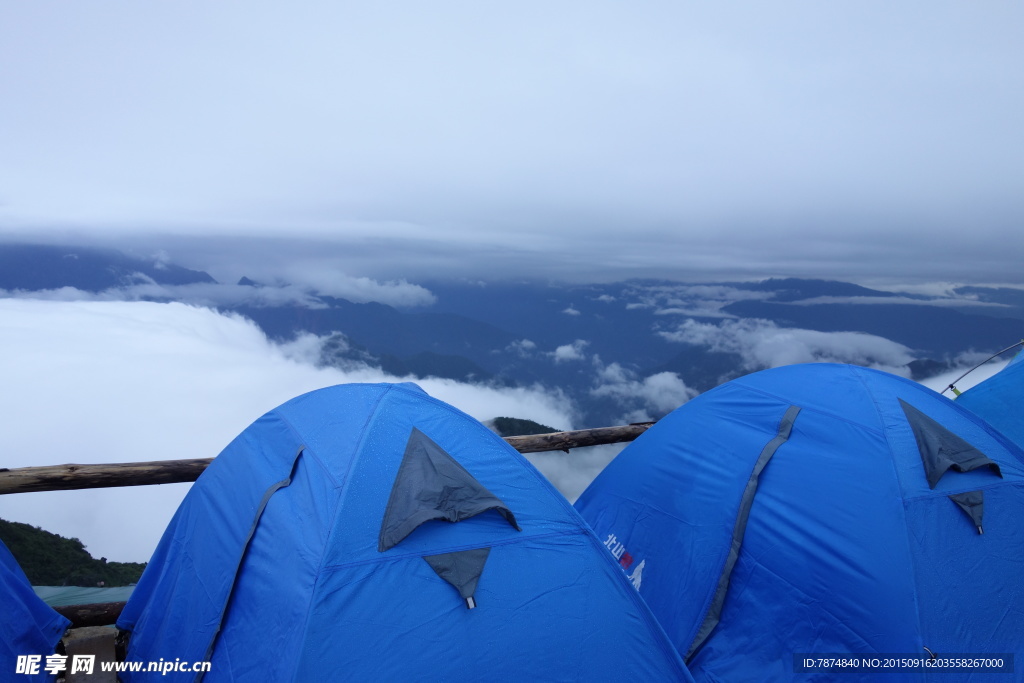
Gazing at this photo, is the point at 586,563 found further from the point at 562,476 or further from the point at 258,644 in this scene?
the point at 562,476

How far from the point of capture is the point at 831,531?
344 centimetres

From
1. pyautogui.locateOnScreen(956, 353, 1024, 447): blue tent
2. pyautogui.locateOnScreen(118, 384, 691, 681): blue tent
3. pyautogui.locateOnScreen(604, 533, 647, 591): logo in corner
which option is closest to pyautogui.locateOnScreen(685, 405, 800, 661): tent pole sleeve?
pyautogui.locateOnScreen(604, 533, 647, 591): logo in corner

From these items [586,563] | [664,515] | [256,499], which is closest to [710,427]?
[664,515]

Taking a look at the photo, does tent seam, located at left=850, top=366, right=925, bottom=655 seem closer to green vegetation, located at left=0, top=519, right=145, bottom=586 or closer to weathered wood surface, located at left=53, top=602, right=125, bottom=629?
weathered wood surface, located at left=53, top=602, right=125, bottom=629

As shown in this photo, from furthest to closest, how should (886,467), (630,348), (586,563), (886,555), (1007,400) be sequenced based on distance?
(630,348) → (1007,400) → (886,467) → (886,555) → (586,563)

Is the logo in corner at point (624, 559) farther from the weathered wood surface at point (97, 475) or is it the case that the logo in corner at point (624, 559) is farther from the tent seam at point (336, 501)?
the weathered wood surface at point (97, 475)

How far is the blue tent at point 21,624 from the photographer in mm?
3221

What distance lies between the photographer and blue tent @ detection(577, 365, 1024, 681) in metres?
3.23

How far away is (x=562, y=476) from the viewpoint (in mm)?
5535

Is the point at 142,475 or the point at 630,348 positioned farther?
the point at 630,348

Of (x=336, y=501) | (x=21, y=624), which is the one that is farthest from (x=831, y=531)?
(x=21, y=624)

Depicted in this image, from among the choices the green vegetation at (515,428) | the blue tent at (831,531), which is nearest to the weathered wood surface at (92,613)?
the green vegetation at (515,428)

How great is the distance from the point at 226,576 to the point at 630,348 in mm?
96919

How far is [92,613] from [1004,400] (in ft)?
25.6
